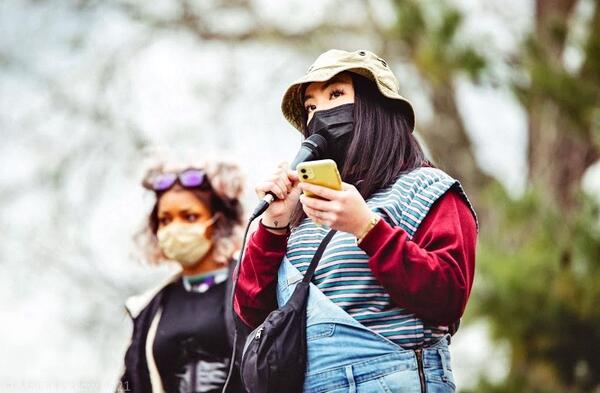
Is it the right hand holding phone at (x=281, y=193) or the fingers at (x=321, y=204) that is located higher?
the right hand holding phone at (x=281, y=193)

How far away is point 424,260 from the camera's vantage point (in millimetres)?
2225

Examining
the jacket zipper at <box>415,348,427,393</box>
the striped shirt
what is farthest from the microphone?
the jacket zipper at <box>415,348,427,393</box>

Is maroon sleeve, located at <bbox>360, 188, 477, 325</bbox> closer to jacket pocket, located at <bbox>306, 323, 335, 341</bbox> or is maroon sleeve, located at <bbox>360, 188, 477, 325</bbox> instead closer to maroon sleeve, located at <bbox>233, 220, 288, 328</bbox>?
jacket pocket, located at <bbox>306, 323, 335, 341</bbox>

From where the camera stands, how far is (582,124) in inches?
250

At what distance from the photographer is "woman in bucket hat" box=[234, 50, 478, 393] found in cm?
225

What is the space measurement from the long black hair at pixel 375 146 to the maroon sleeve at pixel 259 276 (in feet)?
0.30

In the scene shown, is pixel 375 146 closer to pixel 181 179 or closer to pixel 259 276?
pixel 259 276

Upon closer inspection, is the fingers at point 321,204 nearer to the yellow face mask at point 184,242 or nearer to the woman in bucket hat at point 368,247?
the woman in bucket hat at point 368,247

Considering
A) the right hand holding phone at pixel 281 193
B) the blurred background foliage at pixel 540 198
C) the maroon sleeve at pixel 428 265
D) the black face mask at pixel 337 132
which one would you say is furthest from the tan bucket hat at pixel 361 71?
the blurred background foliage at pixel 540 198

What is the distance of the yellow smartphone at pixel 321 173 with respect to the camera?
224 cm

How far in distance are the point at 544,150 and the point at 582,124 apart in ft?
6.83

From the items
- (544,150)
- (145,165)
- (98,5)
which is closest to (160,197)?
(145,165)

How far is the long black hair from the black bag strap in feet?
0.46

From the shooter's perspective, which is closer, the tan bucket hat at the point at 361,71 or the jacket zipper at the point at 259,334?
the jacket zipper at the point at 259,334
